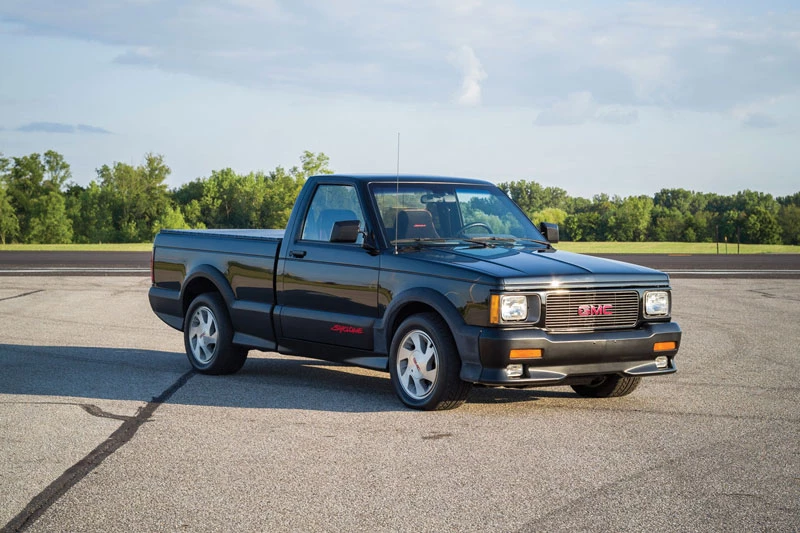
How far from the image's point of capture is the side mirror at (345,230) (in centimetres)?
891

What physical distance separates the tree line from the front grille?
3813 inches

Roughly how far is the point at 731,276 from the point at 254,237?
75.1ft

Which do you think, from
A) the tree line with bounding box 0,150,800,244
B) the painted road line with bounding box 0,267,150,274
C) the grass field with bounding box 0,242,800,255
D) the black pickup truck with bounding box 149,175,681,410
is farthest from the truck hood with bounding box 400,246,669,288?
the tree line with bounding box 0,150,800,244

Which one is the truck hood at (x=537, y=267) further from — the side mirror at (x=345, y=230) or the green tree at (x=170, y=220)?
the green tree at (x=170, y=220)

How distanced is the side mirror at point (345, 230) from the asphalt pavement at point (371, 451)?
1.36m

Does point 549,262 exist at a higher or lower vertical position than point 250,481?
A: higher

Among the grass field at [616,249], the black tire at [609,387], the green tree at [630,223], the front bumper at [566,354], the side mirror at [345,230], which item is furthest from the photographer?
the green tree at [630,223]

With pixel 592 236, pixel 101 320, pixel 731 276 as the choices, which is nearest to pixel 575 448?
pixel 101 320

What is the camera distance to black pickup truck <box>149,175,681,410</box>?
26.1 feet

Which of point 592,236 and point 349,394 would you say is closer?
point 349,394

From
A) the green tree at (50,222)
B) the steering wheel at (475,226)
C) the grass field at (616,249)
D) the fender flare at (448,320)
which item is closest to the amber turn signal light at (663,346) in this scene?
the fender flare at (448,320)

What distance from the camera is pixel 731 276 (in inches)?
1204

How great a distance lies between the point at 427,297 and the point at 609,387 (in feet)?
6.44

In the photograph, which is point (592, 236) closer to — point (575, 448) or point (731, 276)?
point (731, 276)
